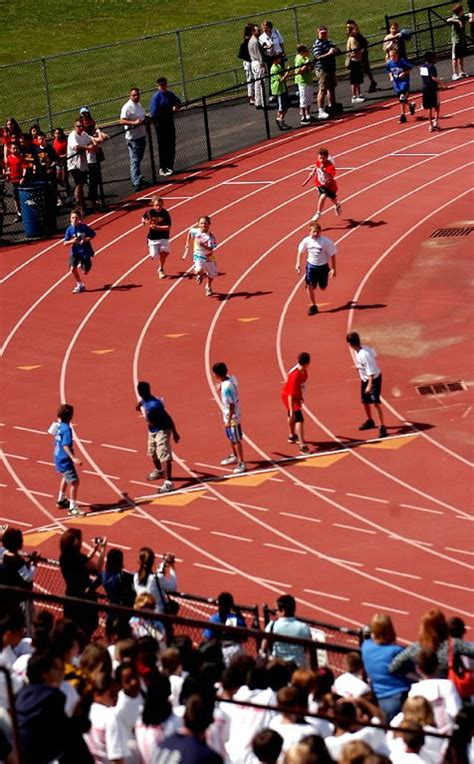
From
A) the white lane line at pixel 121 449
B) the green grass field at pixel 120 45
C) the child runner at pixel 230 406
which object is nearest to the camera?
the child runner at pixel 230 406

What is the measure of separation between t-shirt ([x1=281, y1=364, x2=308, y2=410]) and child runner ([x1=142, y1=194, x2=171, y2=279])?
810cm

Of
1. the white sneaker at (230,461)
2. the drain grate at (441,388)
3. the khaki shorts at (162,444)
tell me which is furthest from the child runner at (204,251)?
the khaki shorts at (162,444)

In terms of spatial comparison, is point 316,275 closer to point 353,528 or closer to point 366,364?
point 366,364

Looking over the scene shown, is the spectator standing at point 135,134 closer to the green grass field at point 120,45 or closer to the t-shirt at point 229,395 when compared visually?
the green grass field at point 120,45

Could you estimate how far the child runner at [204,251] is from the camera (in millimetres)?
28672

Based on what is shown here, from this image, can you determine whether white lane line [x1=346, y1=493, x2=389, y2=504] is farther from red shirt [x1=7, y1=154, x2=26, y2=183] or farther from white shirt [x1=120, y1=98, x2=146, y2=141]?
white shirt [x1=120, y1=98, x2=146, y2=141]

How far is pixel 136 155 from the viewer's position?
116 ft

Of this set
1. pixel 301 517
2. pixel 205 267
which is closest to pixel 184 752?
pixel 301 517

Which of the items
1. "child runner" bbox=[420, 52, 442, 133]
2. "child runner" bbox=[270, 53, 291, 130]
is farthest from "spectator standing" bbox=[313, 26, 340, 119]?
"child runner" bbox=[420, 52, 442, 133]

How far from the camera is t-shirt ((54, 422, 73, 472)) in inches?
827

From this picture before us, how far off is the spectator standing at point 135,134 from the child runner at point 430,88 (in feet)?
20.0

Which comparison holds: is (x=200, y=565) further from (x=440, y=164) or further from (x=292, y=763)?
(x=440, y=164)

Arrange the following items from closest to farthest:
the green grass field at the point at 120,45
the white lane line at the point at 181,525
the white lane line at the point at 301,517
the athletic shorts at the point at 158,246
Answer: the white lane line at the point at 301,517 < the white lane line at the point at 181,525 < the athletic shorts at the point at 158,246 < the green grass field at the point at 120,45

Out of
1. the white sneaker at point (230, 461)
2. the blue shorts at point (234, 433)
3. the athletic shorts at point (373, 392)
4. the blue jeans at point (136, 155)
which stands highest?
the blue jeans at point (136, 155)
